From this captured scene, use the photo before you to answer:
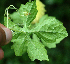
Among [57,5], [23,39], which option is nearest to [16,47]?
[23,39]

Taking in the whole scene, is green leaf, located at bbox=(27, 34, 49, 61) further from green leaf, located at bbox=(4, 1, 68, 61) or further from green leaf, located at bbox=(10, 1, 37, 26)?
green leaf, located at bbox=(10, 1, 37, 26)

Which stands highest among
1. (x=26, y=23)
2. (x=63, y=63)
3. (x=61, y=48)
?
(x=26, y=23)

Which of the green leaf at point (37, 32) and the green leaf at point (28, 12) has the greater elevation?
the green leaf at point (28, 12)

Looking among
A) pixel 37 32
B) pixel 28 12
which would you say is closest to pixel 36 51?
pixel 37 32

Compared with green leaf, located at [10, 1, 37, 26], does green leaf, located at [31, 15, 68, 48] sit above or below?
below

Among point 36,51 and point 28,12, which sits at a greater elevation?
point 28,12

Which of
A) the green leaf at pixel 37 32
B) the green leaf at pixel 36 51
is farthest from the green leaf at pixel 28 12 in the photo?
the green leaf at pixel 36 51

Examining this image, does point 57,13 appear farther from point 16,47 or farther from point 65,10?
point 16,47

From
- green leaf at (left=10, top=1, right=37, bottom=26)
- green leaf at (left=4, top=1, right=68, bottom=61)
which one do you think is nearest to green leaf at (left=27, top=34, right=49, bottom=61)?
green leaf at (left=4, top=1, right=68, bottom=61)

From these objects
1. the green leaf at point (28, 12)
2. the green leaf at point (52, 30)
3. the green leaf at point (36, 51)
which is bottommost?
the green leaf at point (36, 51)

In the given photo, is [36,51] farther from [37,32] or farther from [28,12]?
[28,12]

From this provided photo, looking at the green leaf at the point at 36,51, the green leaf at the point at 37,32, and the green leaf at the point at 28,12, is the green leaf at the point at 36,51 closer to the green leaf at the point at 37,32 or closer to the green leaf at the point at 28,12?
the green leaf at the point at 37,32
